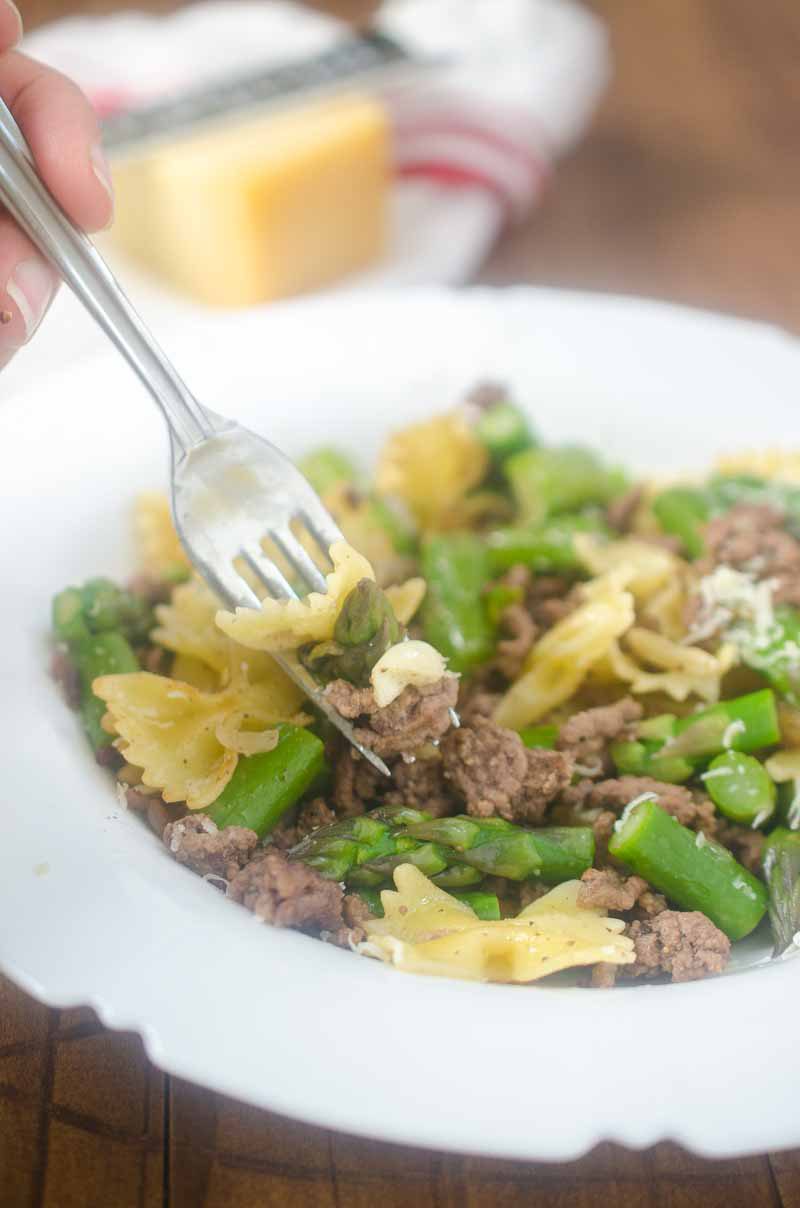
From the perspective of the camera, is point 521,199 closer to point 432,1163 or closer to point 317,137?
point 317,137

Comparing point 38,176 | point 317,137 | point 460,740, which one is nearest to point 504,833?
point 460,740

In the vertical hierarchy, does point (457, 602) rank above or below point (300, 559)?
below

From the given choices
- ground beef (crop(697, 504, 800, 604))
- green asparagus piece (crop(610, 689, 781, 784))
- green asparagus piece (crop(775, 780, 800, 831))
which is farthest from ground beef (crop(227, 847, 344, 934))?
ground beef (crop(697, 504, 800, 604))

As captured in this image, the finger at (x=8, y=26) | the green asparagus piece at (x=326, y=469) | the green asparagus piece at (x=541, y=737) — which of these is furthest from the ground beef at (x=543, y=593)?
the finger at (x=8, y=26)

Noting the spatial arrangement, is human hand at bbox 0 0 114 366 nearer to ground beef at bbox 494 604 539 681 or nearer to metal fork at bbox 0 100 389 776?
metal fork at bbox 0 100 389 776

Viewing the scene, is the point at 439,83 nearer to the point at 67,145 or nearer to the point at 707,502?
the point at 707,502

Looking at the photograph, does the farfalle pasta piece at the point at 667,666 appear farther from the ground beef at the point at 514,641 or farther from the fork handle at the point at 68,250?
the fork handle at the point at 68,250

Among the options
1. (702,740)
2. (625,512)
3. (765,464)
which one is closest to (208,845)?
(702,740)
